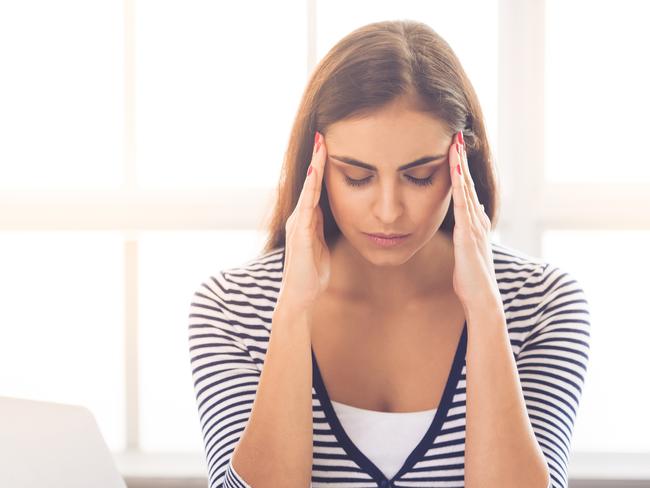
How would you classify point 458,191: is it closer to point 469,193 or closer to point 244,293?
point 469,193

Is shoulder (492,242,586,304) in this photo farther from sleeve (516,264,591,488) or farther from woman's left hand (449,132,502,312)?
woman's left hand (449,132,502,312)

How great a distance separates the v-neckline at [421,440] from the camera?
4.26 ft

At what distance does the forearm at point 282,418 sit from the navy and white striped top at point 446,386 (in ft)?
0.13

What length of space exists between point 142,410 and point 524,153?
1186mm

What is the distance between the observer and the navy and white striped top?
4.30 feet

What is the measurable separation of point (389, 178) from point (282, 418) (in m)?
0.42

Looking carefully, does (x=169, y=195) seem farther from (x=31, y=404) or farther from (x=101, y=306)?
(x=31, y=404)

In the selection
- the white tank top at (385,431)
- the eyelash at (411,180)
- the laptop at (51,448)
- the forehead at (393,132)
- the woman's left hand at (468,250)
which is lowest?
the white tank top at (385,431)

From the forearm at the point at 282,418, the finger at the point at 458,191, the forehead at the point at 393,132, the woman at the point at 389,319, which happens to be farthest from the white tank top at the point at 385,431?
the forehead at the point at 393,132

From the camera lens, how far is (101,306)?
6.82ft

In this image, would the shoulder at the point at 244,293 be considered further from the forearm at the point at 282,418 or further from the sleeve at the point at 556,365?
the sleeve at the point at 556,365

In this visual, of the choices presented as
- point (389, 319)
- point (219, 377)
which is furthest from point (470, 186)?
point (219, 377)

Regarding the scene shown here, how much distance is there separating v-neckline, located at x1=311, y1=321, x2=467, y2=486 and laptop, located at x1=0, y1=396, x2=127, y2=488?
37 cm

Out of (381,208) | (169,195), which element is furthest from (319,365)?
(169,195)
